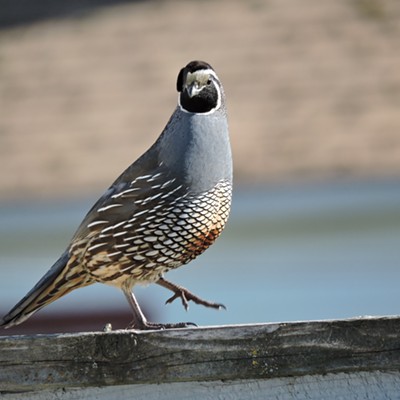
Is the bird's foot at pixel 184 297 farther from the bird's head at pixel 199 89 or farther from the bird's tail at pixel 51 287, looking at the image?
the bird's head at pixel 199 89

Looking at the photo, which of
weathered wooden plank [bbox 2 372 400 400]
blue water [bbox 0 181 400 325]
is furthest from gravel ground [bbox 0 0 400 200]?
weathered wooden plank [bbox 2 372 400 400]

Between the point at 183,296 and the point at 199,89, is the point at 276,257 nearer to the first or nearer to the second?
the point at 183,296

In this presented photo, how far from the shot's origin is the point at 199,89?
4.79 m

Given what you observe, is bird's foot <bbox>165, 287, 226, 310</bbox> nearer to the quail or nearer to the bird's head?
the quail

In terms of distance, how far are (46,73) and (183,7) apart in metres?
1.77

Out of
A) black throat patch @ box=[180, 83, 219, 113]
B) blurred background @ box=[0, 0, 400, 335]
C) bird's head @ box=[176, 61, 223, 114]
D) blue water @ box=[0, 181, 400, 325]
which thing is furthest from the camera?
blurred background @ box=[0, 0, 400, 335]

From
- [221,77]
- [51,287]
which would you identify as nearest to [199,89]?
[51,287]

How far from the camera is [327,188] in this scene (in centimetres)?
1029

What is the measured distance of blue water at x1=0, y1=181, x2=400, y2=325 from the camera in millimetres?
8070

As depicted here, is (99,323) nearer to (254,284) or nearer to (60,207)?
(254,284)

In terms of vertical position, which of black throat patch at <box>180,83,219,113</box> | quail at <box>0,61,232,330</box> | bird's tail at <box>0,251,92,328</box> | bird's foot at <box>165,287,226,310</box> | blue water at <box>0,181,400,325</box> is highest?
black throat patch at <box>180,83,219,113</box>

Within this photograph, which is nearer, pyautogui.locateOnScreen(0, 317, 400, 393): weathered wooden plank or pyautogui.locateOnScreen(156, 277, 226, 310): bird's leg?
pyautogui.locateOnScreen(0, 317, 400, 393): weathered wooden plank

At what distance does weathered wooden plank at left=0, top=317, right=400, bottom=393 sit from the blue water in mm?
4005

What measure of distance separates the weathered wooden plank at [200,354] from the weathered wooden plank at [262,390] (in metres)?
0.02
